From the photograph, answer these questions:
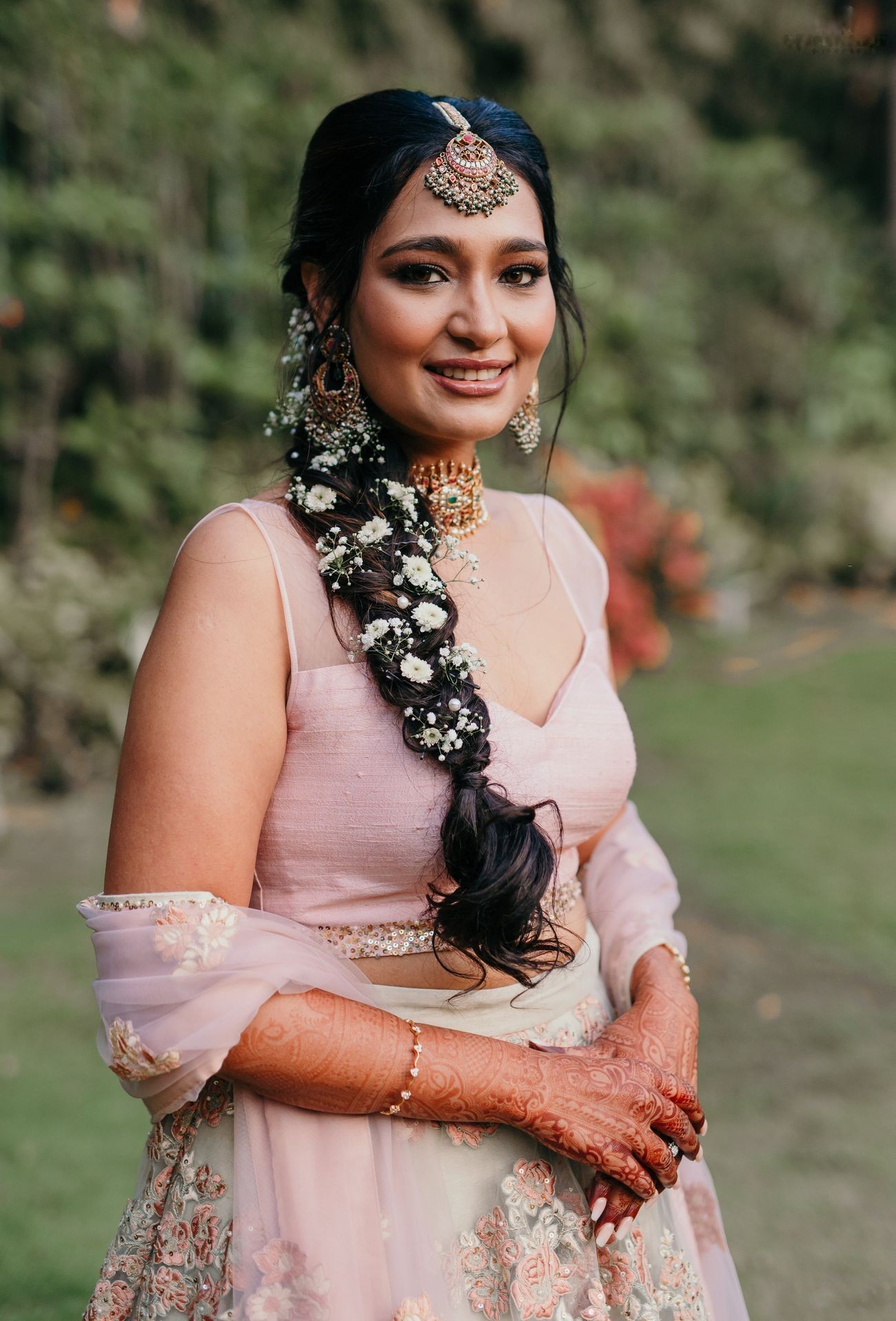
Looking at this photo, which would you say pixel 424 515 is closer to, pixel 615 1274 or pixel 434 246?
pixel 434 246

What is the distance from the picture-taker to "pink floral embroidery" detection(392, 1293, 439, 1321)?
4.81ft

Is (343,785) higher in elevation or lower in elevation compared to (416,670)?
lower

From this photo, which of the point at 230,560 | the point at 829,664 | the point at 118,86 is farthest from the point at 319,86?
the point at 230,560

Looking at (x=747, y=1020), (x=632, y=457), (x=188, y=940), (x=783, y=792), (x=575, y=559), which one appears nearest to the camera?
(x=188, y=940)

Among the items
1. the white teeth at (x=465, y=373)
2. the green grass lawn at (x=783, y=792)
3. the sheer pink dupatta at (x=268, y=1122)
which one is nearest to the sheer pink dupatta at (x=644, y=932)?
the sheer pink dupatta at (x=268, y=1122)

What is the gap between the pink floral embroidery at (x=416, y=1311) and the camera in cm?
146

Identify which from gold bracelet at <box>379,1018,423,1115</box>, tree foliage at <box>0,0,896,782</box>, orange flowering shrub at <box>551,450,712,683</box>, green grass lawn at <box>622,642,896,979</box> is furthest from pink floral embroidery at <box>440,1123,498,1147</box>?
orange flowering shrub at <box>551,450,712,683</box>

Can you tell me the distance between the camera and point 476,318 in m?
1.66

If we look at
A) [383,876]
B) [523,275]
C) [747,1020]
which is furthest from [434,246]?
[747,1020]

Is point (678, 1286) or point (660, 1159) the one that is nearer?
point (660, 1159)

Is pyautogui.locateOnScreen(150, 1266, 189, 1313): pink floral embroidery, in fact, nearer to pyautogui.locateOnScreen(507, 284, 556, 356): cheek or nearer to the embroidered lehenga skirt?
the embroidered lehenga skirt

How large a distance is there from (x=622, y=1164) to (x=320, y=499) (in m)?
0.93

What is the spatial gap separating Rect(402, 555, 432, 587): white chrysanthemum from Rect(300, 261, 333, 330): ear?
0.38 m

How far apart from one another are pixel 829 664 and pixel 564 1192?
284 inches
